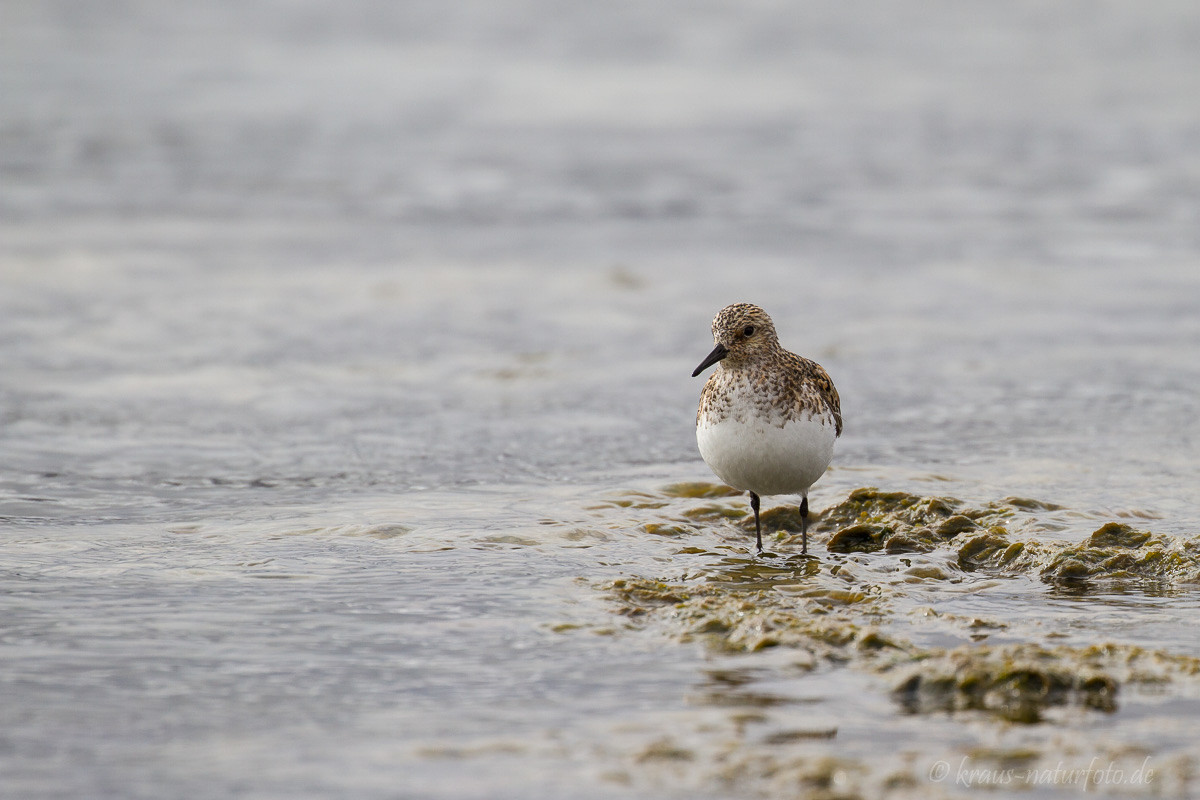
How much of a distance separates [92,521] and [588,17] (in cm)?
2643

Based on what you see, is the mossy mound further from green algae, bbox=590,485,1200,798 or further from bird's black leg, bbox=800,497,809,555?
bird's black leg, bbox=800,497,809,555

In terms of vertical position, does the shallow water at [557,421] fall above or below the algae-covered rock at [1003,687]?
above

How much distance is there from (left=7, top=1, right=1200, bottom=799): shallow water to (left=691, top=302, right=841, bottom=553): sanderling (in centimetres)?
51

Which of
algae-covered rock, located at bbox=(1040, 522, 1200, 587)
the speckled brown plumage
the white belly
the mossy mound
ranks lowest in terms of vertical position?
algae-covered rock, located at bbox=(1040, 522, 1200, 587)

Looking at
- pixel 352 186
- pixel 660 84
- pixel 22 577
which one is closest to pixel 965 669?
pixel 22 577

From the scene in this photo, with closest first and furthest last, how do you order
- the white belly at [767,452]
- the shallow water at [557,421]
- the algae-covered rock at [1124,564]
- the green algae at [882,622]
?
1. the green algae at [882,622]
2. the shallow water at [557,421]
3. the algae-covered rock at [1124,564]
4. the white belly at [767,452]

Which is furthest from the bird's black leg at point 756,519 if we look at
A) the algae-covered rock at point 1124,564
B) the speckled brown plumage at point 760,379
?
the algae-covered rock at point 1124,564

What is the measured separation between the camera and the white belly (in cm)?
705

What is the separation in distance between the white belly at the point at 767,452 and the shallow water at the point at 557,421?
1.44ft

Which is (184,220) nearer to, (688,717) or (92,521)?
(92,521)

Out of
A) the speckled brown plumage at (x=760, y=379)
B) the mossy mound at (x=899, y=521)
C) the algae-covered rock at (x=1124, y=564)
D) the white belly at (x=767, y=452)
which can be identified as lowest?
the algae-covered rock at (x=1124, y=564)

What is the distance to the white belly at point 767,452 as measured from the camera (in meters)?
7.05

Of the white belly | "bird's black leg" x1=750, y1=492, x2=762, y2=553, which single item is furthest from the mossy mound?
the white belly

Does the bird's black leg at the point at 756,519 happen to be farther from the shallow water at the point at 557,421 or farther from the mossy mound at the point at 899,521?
the mossy mound at the point at 899,521
